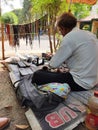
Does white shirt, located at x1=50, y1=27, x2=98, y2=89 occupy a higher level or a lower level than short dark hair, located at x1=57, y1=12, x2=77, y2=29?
lower

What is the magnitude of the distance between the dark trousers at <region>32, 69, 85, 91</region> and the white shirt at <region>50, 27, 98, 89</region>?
6cm

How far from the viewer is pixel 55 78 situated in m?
3.01

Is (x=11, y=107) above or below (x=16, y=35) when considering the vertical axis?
below

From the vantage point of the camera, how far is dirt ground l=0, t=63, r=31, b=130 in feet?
8.78

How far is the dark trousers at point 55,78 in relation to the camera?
2980 mm

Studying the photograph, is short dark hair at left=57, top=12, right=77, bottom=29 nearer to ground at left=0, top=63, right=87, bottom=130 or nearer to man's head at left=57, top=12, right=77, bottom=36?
man's head at left=57, top=12, right=77, bottom=36

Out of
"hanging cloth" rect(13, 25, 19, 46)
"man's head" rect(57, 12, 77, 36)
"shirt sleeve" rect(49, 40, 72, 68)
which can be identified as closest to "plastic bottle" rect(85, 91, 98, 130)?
"shirt sleeve" rect(49, 40, 72, 68)

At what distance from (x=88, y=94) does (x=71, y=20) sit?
106 centimetres

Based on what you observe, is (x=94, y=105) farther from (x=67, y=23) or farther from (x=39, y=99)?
(x=67, y=23)

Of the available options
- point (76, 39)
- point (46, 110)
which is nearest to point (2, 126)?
point (46, 110)

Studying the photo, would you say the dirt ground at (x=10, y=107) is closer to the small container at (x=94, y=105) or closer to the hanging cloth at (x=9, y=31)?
the small container at (x=94, y=105)

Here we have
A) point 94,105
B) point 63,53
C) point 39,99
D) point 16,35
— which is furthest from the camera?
point 16,35

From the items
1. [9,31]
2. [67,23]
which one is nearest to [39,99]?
[67,23]

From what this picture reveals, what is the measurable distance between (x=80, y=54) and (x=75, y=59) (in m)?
0.10
